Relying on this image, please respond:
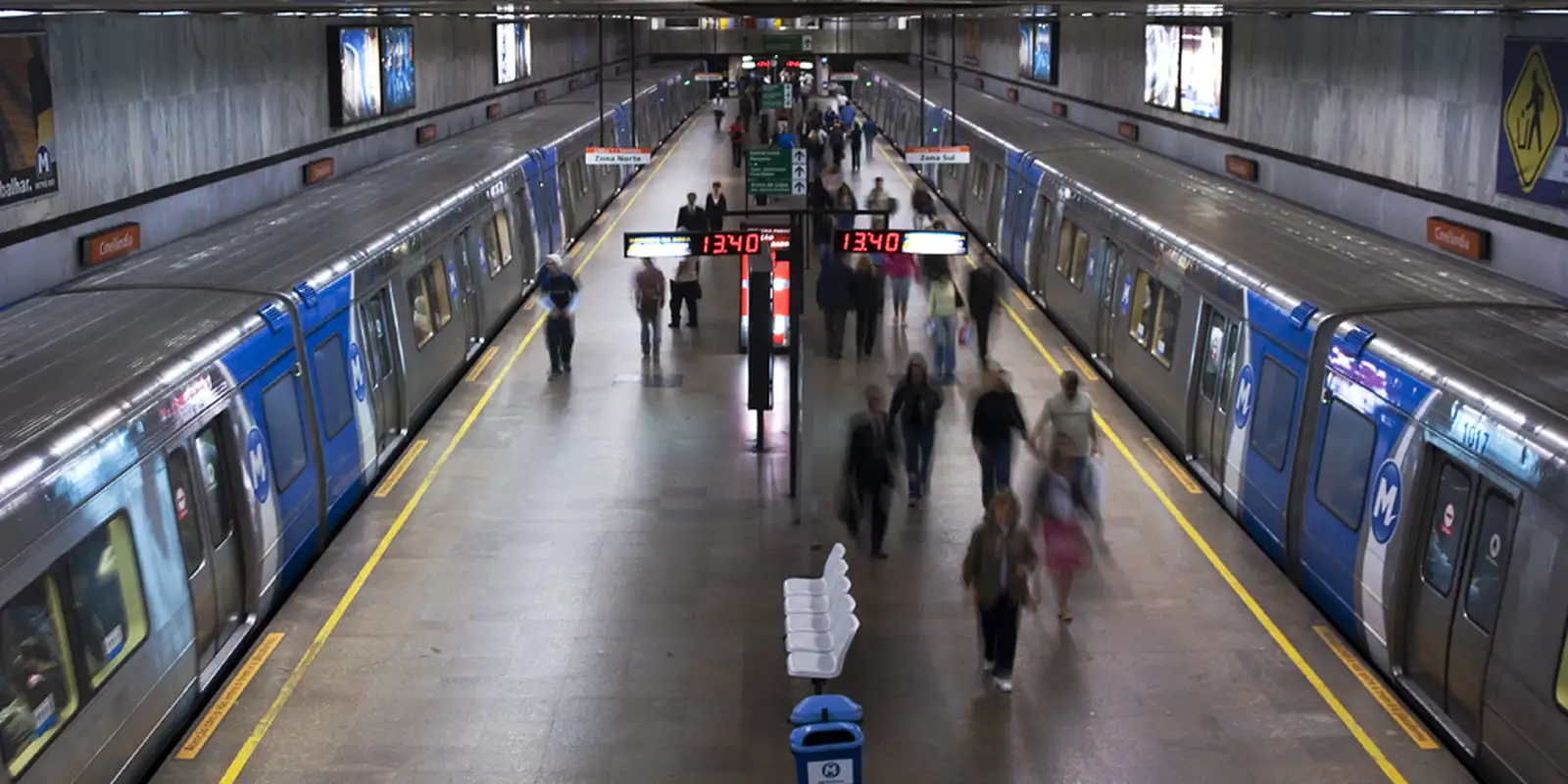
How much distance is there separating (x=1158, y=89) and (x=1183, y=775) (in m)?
19.4

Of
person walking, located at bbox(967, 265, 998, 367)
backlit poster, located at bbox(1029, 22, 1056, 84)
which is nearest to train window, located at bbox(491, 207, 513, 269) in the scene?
person walking, located at bbox(967, 265, 998, 367)

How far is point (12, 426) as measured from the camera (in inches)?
311

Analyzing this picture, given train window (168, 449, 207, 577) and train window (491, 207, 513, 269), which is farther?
train window (491, 207, 513, 269)

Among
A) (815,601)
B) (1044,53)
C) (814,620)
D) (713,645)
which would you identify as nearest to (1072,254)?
(713,645)

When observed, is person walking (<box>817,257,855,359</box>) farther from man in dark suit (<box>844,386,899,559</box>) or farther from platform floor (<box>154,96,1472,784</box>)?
man in dark suit (<box>844,386,899,559</box>)

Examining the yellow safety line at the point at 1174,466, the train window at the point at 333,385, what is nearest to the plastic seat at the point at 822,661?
the train window at the point at 333,385

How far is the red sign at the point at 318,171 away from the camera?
2069cm

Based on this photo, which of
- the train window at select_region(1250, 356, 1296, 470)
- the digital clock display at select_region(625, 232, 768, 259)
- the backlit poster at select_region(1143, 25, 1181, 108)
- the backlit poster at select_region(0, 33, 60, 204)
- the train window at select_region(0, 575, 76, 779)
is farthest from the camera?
the backlit poster at select_region(1143, 25, 1181, 108)

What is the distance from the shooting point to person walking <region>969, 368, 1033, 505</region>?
12.8 meters

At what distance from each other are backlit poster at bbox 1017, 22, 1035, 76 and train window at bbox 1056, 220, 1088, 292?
1937 cm

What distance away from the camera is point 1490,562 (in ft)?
27.3

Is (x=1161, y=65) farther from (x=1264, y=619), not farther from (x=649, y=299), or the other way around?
(x=1264, y=619)

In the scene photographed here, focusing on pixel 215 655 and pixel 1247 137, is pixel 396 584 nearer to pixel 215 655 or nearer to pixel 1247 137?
A: pixel 215 655

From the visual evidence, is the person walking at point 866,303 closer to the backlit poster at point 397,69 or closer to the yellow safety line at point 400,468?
the yellow safety line at point 400,468
